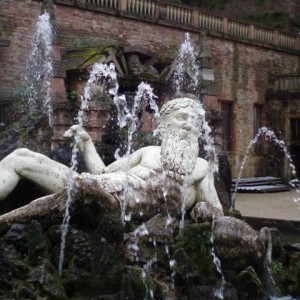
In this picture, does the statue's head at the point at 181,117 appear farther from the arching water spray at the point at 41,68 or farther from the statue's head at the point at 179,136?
the arching water spray at the point at 41,68

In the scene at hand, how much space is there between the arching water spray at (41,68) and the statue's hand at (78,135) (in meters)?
7.38

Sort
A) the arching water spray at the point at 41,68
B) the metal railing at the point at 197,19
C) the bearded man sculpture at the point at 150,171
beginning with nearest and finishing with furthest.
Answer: the bearded man sculpture at the point at 150,171 → the arching water spray at the point at 41,68 → the metal railing at the point at 197,19

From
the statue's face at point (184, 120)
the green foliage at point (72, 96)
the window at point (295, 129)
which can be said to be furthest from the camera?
the window at point (295, 129)

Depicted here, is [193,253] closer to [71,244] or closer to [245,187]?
[71,244]

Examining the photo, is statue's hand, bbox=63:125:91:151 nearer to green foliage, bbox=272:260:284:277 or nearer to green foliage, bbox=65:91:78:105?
green foliage, bbox=272:260:284:277

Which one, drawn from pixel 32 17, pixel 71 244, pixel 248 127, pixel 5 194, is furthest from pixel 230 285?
pixel 248 127

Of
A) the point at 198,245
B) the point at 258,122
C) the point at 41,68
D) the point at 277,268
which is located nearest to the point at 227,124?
the point at 258,122

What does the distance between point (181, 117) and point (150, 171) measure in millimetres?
646

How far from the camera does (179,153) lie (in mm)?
5867

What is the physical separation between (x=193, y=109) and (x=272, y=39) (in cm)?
2265

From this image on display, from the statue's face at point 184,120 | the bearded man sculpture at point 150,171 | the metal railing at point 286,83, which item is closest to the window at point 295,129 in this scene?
the metal railing at point 286,83

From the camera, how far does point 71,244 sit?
4.63 m

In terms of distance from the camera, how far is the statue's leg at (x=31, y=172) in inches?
209

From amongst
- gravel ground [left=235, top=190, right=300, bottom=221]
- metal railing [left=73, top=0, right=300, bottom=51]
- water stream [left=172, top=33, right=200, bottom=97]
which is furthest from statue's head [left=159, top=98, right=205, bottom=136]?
metal railing [left=73, top=0, right=300, bottom=51]
